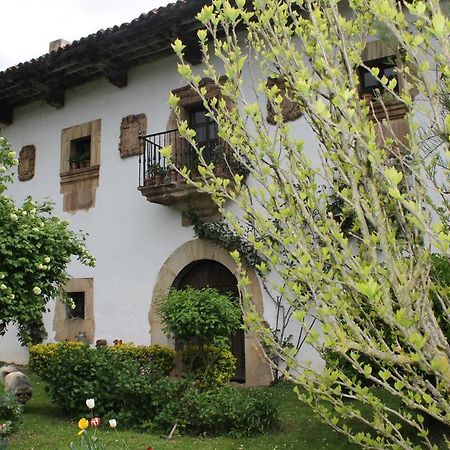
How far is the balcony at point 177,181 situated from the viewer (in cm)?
805

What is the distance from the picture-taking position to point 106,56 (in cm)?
926

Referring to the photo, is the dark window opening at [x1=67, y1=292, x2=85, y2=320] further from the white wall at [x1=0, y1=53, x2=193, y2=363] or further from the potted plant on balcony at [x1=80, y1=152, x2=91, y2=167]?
the potted plant on balcony at [x1=80, y1=152, x2=91, y2=167]

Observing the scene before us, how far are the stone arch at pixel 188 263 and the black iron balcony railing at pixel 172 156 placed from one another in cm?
112

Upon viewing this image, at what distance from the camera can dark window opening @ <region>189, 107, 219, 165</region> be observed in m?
8.45

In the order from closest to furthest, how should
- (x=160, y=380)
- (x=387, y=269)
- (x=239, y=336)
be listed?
(x=387, y=269) → (x=160, y=380) → (x=239, y=336)

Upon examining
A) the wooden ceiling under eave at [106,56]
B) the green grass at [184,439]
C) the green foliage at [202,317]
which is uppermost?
the wooden ceiling under eave at [106,56]

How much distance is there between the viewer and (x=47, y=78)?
33.1 ft

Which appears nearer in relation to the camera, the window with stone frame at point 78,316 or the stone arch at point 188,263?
the stone arch at point 188,263

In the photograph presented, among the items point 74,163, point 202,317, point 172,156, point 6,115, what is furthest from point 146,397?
point 6,115

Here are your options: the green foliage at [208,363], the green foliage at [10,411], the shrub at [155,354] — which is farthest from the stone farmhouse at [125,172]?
the green foliage at [10,411]

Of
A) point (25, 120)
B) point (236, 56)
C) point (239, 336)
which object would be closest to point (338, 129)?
point (236, 56)

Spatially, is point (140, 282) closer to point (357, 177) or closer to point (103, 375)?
point (103, 375)

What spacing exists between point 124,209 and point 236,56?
7.14 meters

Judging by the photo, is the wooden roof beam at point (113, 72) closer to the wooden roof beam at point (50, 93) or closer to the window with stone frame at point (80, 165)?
the window with stone frame at point (80, 165)
